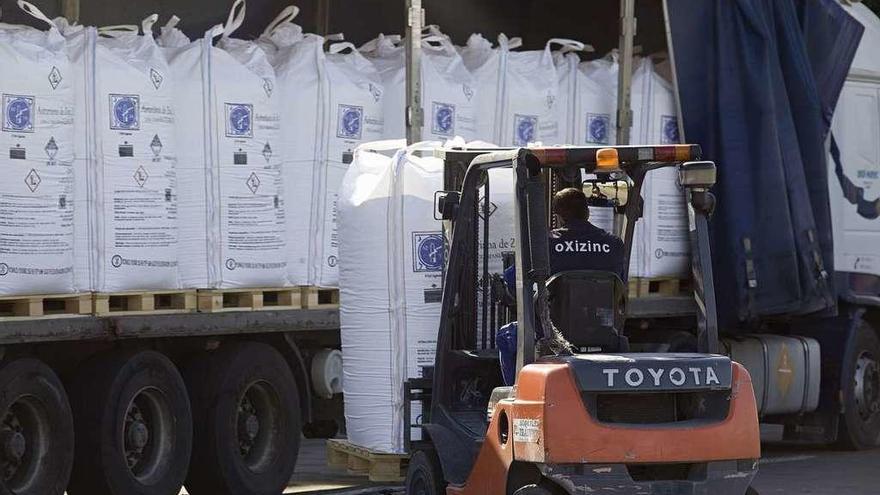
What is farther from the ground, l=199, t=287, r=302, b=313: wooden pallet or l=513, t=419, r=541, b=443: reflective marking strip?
l=199, t=287, r=302, b=313: wooden pallet

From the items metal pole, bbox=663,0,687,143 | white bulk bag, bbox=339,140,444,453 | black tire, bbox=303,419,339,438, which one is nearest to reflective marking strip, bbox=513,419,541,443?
white bulk bag, bbox=339,140,444,453

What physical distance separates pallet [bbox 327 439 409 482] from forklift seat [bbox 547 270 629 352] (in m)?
1.81

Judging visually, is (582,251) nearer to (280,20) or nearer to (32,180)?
(32,180)

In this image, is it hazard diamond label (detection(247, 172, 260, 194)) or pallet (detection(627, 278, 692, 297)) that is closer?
hazard diamond label (detection(247, 172, 260, 194))

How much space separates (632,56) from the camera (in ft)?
42.0

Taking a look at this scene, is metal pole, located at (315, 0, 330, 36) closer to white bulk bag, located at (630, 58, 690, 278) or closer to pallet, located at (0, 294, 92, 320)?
white bulk bag, located at (630, 58, 690, 278)

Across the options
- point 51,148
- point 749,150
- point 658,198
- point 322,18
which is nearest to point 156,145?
point 51,148

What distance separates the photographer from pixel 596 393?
24.9ft

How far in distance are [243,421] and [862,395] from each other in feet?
18.6

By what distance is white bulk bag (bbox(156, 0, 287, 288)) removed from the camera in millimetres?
10266

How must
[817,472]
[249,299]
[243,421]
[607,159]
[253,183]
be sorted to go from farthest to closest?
[817,472], [243,421], [249,299], [253,183], [607,159]

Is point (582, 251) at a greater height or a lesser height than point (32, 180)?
lesser

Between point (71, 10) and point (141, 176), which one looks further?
point (71, 10)

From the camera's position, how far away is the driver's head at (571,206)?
26.6ft
